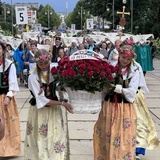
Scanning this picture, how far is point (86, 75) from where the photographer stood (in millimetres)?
3979

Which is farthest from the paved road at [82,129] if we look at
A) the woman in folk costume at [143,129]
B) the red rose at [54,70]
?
the red rose at [54,70]

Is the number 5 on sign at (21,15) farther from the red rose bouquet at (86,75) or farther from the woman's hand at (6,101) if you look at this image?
the red rose bouquet at (86,75)

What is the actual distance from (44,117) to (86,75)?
901 mm

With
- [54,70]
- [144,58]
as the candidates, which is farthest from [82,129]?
A: [144,58]

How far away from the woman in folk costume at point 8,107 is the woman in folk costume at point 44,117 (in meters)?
0.62

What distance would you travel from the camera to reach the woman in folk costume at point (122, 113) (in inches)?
178

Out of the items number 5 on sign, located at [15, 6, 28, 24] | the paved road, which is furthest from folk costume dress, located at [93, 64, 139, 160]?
number 5 on sign, located at [15, 6, 28, 24]

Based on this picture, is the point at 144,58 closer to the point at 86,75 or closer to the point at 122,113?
the point at 122,113

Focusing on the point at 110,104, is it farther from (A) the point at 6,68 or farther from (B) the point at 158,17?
(B) the point at 158,17

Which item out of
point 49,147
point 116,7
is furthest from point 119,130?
point 116,7

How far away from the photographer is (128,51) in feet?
14.7

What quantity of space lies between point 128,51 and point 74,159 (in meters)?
1.79

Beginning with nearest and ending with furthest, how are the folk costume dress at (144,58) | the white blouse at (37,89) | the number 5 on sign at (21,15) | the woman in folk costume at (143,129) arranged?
the white blouse at (37,89) < the woman in folk costume at (143,129) < the folk costume dress at (144,58) < the number 5 on sign at (21,15)

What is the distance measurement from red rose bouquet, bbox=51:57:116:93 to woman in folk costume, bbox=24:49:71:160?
42 cm
